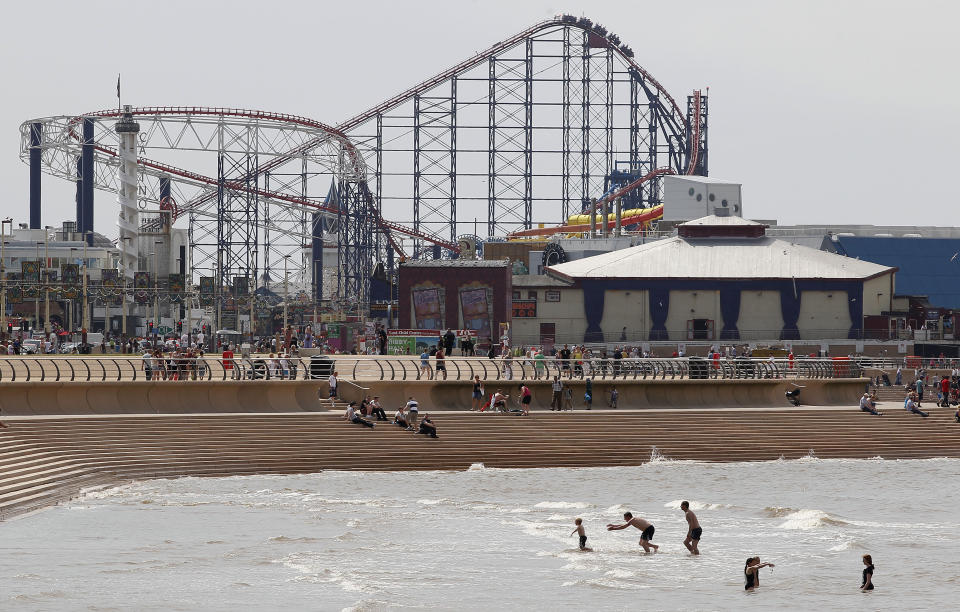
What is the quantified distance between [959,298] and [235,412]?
207 feet

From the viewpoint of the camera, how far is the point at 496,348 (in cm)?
5575

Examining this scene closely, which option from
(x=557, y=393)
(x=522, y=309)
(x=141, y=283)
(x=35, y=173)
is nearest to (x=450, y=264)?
(x=522, y=309)

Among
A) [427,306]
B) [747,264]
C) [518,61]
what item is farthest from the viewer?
[518,61]

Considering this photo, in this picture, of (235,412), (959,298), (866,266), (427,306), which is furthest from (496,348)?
(959,298)

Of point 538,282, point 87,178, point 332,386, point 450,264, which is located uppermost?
point 87,178

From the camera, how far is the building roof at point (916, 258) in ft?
293

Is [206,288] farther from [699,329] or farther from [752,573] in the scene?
[752,573]

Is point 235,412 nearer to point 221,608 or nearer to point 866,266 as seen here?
point 221,608

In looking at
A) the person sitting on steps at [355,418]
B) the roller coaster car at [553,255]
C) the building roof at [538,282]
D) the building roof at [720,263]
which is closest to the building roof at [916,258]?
the building roof at [720,263]

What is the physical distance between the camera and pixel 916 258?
295 ft

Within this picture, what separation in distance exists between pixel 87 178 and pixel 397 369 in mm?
64261

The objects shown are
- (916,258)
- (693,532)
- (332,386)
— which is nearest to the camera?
(693,532)

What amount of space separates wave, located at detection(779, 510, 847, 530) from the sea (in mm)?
61

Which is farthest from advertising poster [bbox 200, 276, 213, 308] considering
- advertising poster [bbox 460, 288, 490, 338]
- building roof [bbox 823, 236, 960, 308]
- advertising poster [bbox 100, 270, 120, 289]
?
building roof [bbox 823, 236, 960, 308]
